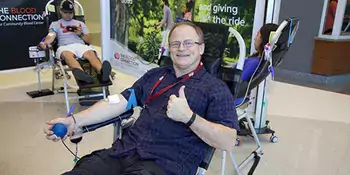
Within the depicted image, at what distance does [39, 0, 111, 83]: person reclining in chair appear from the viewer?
12.0 ft

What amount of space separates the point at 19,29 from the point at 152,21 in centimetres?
183

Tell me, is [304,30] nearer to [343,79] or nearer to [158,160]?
[343,79]

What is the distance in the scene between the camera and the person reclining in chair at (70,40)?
3.67 meters

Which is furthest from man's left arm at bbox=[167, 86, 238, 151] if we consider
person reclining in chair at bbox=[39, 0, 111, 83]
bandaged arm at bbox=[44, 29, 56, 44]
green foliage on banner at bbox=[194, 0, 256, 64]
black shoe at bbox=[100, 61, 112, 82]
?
bandaged arm at bbox=[44, 29, 56, 44]

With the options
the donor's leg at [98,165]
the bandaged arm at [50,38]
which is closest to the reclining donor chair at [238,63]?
the donor's leg at [98,165]

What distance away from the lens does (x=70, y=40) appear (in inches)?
154

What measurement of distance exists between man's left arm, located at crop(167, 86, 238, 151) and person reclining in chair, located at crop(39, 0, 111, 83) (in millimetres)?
2146

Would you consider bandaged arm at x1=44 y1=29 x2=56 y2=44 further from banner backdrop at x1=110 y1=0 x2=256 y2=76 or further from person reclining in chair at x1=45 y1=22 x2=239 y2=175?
person reclining in chair at x1=45 y1=22 x2=239 y2=175

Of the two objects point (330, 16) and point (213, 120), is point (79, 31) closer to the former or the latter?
point (213, 120)

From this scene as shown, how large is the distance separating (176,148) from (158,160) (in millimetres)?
104

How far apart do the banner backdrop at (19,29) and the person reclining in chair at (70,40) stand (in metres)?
0.83

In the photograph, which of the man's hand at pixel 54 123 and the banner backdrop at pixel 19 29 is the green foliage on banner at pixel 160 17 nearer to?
the banner backdrop at pixel 19 29

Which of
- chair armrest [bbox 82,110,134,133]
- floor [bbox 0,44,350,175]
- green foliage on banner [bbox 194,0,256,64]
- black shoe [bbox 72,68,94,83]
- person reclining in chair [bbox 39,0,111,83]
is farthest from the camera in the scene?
person reclining in chair [bbox 39,0,111,83]

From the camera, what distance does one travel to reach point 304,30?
5324 millimetres
